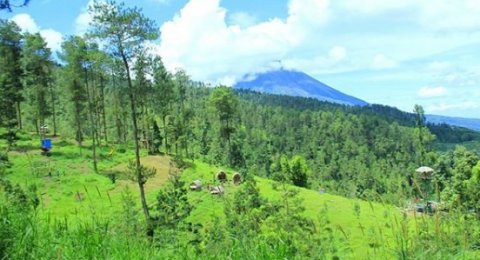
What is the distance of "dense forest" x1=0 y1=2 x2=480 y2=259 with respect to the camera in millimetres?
4285

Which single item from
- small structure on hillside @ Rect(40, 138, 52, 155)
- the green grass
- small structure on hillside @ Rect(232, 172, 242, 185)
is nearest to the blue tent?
small structure on hillside @ Rect(40, 138, 52, 155)

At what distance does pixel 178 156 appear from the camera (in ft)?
157

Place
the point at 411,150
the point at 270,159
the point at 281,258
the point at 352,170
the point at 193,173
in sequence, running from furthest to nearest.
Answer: the point at 411,150
the point at 352,170
the point at 270,159
the point at 193,173
the point at 281,258

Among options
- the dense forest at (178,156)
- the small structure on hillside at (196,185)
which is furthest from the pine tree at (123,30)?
the small structure on hillside at (196,185)

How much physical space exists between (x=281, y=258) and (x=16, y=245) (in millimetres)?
2219

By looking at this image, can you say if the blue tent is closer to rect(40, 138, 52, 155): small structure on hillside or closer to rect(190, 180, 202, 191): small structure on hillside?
rect(40, 138, 52, 155): small structure on hillside

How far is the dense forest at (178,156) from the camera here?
14.1 feet

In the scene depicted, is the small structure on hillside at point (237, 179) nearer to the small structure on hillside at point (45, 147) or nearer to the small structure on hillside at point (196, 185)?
the small structure on hillside at point (196, 185)

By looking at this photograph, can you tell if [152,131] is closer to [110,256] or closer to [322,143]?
[110,256]

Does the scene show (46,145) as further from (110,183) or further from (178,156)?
(178,156)

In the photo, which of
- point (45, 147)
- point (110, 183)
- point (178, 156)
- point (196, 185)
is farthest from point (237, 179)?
point (45, 147)

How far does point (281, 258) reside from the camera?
12.8 feet

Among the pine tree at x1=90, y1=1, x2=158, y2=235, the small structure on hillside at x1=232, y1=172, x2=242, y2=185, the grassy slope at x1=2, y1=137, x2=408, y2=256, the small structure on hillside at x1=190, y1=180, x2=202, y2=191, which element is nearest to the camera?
the pine tree at x1=90, y1=1, x2=158, y2=235

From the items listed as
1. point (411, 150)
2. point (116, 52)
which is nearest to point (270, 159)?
point (411, 150)
